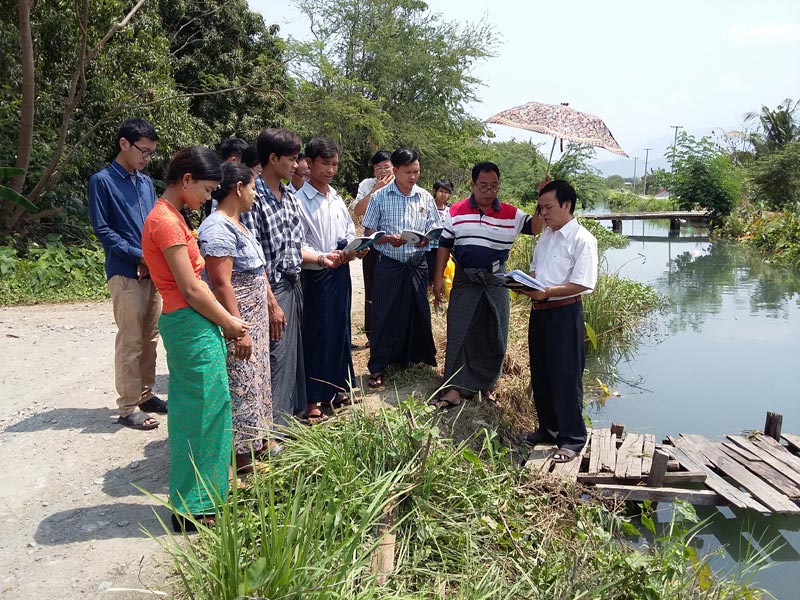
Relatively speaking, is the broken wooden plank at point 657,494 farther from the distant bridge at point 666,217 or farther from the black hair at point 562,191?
the distant bridge at point 666,217

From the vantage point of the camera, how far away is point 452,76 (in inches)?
936

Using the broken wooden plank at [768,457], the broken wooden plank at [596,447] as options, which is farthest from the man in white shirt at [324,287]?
the broken wooden plank at [768,457]

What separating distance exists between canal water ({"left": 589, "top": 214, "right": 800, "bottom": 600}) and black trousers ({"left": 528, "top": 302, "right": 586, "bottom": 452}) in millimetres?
970

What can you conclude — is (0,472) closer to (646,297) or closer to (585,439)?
(585,439)

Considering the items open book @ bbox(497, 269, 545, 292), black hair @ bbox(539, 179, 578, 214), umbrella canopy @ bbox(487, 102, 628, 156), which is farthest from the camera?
umbrella canopy @ bbox(487, 102, 628, 156)

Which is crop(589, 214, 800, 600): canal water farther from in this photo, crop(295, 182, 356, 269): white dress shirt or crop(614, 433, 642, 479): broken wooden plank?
crop(295, 182, 356, 269): white dress shirt

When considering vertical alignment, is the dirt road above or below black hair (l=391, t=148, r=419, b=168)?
below

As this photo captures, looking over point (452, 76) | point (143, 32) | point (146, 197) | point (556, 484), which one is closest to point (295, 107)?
point (452, 76)

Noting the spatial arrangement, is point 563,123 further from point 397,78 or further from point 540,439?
point 397,78

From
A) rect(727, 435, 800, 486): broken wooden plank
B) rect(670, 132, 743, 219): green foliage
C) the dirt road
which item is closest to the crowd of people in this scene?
the dirt road

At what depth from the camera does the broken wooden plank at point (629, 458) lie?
3.91 metres

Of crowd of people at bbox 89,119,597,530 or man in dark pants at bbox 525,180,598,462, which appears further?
man in dark pants at bbox 525,180,598,462

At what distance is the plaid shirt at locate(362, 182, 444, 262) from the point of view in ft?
14.9

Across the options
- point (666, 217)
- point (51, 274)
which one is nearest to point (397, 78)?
point (666, 217)
